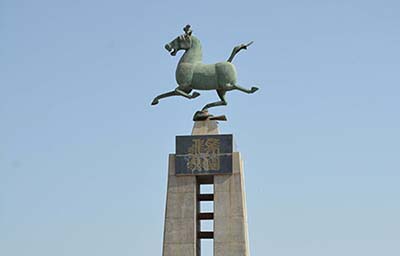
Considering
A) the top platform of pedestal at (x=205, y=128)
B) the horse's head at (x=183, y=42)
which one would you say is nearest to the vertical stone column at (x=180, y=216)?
the top platform of pedestal at (x=205, y=128)

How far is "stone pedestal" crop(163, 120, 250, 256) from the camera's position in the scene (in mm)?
26953

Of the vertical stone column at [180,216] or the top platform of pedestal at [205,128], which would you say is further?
the top platform of pedestal at [205,128]

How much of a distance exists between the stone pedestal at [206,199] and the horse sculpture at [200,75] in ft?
5.11

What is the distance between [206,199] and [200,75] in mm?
3971

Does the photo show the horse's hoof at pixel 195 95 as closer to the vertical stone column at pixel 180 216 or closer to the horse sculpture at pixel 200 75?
the horse sculpture at pixel 200 75

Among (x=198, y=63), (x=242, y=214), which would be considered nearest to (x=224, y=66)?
(x=198, y=63)

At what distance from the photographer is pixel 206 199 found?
2791 cm

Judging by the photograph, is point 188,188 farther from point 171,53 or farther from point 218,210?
point 171,53

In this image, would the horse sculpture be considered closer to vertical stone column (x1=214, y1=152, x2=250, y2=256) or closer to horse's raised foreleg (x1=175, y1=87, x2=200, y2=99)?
horse's raised foreleg (x1=175, y1=87, x2=200, y2=99)

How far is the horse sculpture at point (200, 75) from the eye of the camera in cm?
2852

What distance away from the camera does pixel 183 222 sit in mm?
27344

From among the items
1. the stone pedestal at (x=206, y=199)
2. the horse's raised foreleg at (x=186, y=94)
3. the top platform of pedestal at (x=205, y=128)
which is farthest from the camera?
the horse's raised foreleg at (x=186, y=94)

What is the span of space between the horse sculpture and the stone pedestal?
1559 millimetres

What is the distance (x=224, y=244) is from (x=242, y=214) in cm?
106
